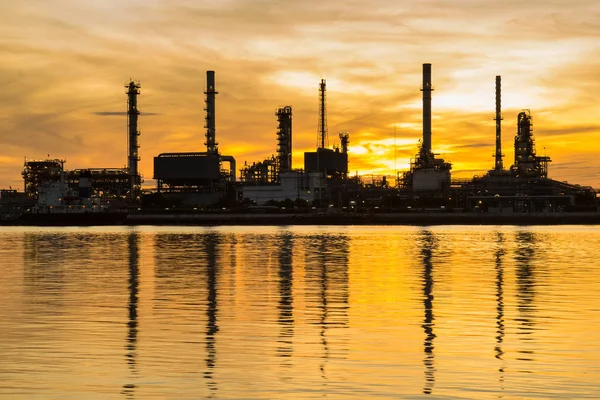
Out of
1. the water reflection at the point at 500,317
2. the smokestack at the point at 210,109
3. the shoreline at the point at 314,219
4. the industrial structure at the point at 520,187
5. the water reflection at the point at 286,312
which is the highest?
the smokestack at the point at 210,109

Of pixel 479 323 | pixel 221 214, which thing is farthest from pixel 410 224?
pixel 479 323

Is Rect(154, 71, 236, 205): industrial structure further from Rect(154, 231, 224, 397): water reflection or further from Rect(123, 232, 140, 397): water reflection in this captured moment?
Rect(123, 232, 140, 397): water reflection

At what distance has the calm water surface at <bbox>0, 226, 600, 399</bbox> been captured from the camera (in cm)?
1457

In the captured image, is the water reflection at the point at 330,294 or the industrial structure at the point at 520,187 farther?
the industrial structure at the point at 520,187

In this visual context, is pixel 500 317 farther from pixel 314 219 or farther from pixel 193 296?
pixel 314 219

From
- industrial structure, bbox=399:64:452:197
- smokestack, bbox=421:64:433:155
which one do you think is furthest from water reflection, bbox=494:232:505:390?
industrial structure, bbox=399:64:452:197

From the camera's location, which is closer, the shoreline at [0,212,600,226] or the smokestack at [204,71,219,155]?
the shoreline at [0,212,600,226]

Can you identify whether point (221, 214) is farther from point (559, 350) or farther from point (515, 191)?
point (559, 350)

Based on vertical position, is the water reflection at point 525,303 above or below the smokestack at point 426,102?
below

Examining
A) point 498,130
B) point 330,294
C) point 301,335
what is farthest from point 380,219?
point 301,335

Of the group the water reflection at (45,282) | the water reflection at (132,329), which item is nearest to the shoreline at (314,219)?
the water reflection at (45,282)

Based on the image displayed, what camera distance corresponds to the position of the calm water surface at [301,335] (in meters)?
14.6

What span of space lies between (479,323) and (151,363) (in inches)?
358

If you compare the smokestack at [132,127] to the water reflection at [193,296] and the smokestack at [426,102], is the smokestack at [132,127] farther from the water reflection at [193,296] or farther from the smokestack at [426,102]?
the water reflection at [193,296]
